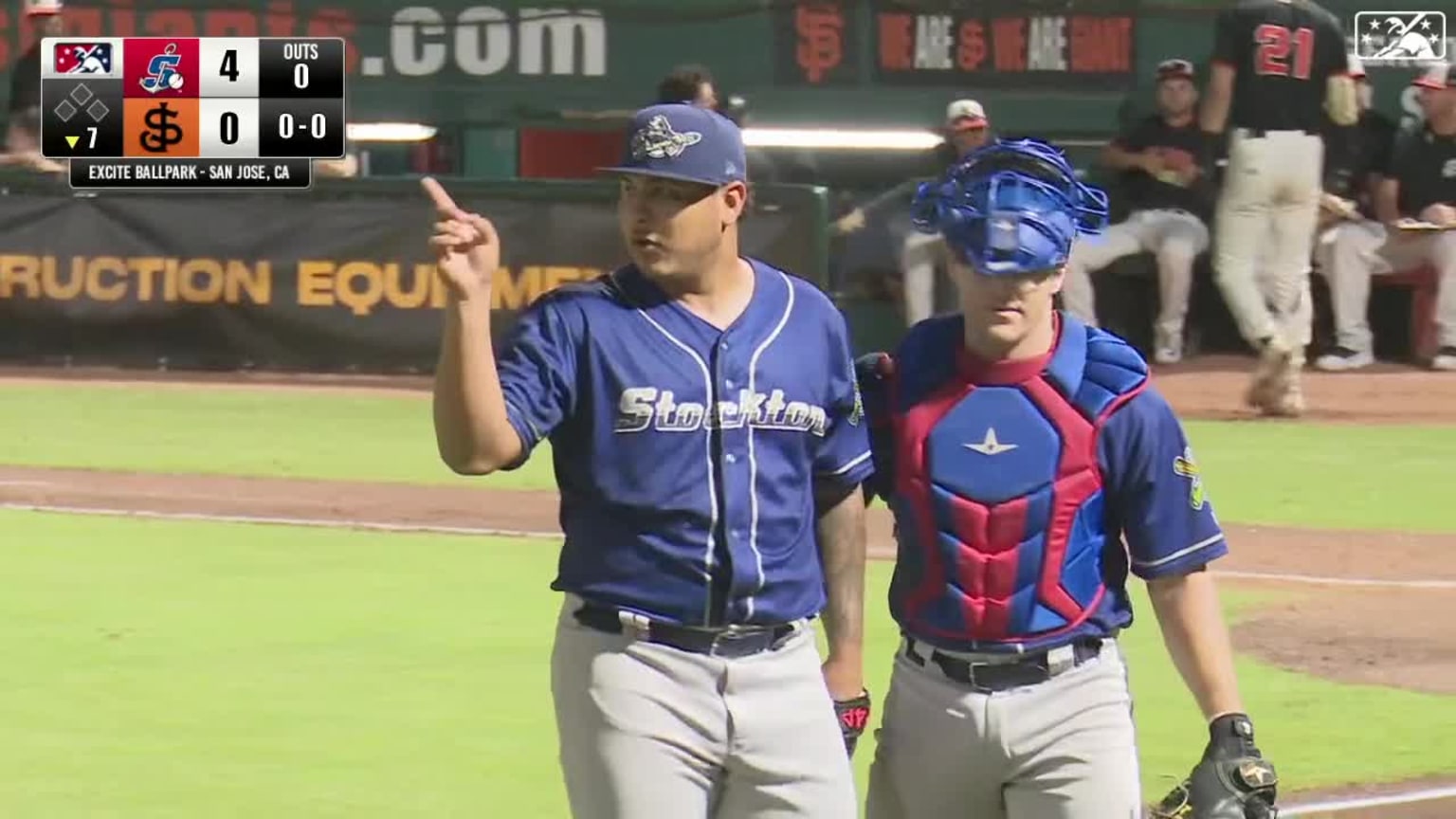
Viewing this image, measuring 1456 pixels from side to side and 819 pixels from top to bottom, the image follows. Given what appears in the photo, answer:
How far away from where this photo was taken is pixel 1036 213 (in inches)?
195

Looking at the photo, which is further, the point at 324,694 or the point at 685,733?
the point at 324,694

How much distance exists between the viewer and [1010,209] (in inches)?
195

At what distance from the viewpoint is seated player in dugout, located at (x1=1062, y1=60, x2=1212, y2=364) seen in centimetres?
2038

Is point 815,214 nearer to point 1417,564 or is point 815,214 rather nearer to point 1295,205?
point 1295,205

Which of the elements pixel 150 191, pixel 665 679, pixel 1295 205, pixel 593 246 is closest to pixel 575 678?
pixel 665 679

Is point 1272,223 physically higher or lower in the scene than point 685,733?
lower

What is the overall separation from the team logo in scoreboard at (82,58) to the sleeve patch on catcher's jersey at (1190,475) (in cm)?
1781

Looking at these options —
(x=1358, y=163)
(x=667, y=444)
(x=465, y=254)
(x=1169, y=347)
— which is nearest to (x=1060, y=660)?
(x=667, y=444)

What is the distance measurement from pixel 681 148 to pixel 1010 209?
578mm

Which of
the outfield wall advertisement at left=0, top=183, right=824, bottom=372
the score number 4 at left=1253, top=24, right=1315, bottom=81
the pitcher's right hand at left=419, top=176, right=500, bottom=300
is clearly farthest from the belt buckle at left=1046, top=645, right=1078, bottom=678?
the outfield wall advertisement at left=0, top=183, right=824, bottom=372

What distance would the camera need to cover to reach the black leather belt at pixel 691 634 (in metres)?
4.95

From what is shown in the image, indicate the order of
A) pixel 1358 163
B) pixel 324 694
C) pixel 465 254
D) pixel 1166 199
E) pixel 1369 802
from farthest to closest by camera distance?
pixel 1358 163, pixel 1166 199, pixel 324 694, pixel 1369 802, pixel 465 254

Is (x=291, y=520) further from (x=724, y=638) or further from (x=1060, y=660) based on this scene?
(x=1060, y=660)
